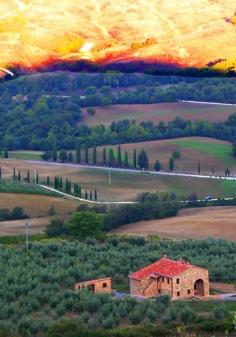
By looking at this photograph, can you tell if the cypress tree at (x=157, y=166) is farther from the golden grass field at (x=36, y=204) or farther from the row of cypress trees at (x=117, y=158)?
the golden grass field at (x=36, y=204)

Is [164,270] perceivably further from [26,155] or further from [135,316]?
[26,155]

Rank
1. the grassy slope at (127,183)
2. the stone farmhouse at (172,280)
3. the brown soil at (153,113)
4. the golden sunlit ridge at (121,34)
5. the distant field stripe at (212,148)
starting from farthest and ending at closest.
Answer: the brown soil at (153,113) → the distant field stripe at (212,148) → the grassy slope at (127,183) → the stone farmhouse at (172,280) → the golden sunlit ridge at (121,34)

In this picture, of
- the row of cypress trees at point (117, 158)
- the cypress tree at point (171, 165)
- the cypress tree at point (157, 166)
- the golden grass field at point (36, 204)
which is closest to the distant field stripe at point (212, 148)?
the cypress tree at point (171, 165)

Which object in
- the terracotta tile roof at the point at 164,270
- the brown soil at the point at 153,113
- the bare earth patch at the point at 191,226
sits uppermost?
the brown soil at the point at 153,113

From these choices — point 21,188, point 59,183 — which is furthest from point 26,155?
point 21,188

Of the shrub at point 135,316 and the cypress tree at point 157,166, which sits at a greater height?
the shrub at point 135,316

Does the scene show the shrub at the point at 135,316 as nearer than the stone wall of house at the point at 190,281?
Yes
